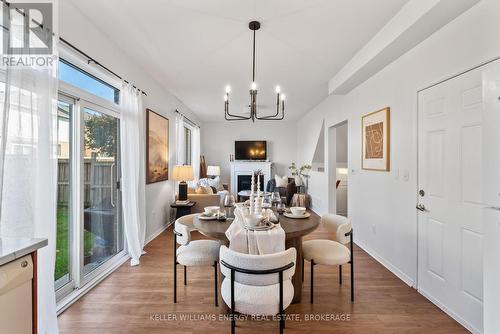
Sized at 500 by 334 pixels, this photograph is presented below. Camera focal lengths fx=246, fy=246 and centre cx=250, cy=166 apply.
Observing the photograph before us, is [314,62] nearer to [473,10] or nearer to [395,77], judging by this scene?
[395,77]

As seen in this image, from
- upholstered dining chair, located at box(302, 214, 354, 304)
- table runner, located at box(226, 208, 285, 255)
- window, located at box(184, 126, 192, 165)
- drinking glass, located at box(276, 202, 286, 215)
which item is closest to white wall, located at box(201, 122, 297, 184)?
window, located at box(184, 126, 192, 165)

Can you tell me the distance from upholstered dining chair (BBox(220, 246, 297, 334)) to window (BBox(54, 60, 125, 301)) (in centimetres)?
178

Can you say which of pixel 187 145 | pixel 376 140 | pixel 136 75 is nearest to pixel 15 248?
pixel 136 75

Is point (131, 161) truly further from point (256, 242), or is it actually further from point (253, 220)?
point (256, 242)

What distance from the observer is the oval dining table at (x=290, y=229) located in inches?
73.8

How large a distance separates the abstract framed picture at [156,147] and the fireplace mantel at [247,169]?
12.1 feet

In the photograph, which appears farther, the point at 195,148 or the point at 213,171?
the point at 213,171

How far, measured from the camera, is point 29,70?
5.29ft

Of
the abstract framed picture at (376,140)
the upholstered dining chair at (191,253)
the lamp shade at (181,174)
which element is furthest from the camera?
the lamp shade at (181,174)

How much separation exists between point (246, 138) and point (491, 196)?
23.8 ft

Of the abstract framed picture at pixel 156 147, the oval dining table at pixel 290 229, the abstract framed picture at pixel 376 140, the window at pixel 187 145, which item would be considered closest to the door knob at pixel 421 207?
the abstract framed picture at pixel 376 140

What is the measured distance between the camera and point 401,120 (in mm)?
2814

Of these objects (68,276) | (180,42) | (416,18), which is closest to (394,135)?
(416,18)

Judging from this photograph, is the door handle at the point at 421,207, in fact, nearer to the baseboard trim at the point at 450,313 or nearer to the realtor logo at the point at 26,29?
the baseboard trim at the point at 450,313
